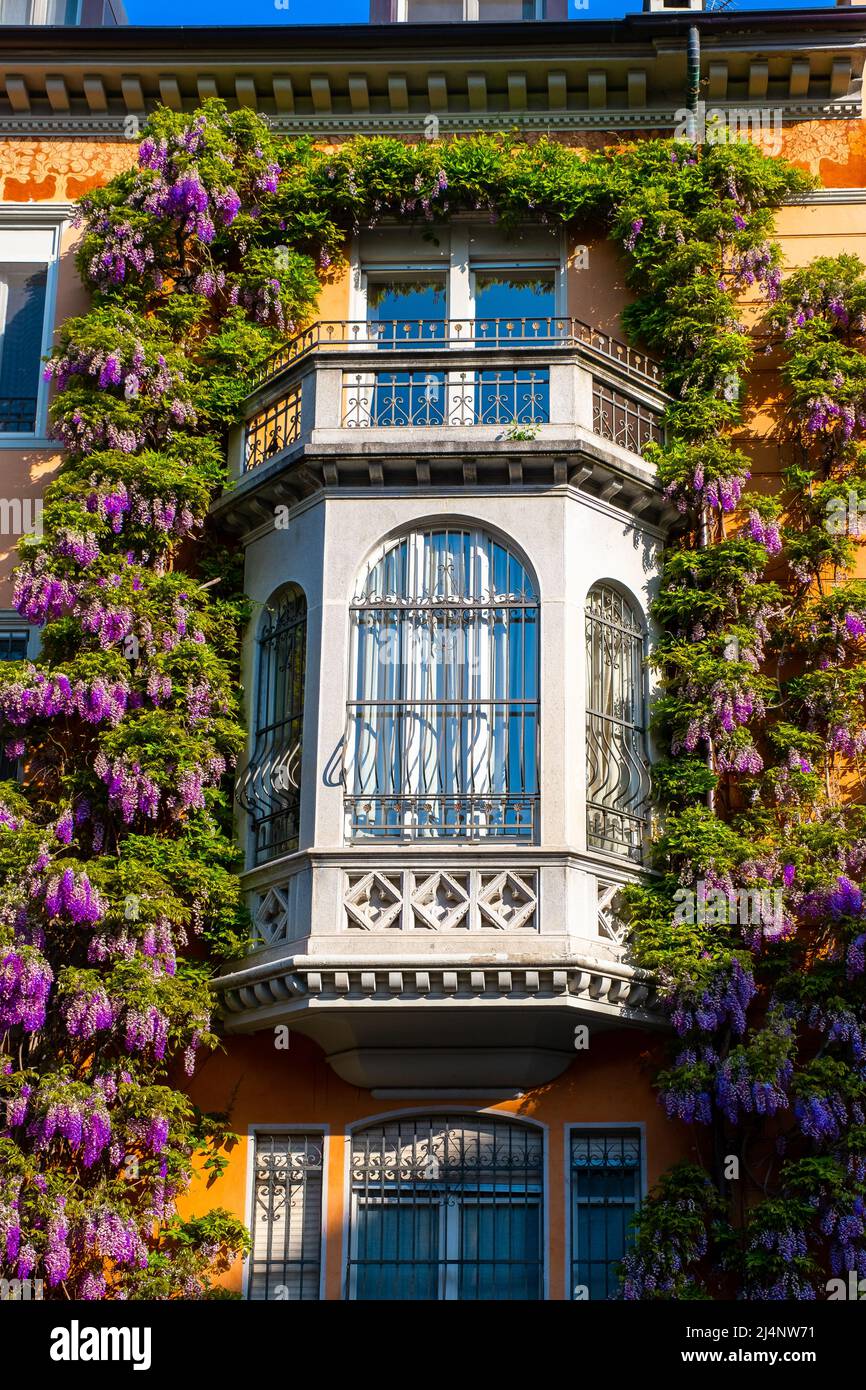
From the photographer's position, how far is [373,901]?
1858 cm

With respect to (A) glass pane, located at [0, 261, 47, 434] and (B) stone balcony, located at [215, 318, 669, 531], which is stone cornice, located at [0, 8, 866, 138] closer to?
(A) glass pane, located at [0, 261, 47, 434]

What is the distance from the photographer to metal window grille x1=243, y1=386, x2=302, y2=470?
69.1ft

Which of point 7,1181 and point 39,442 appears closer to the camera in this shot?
point 7,1181

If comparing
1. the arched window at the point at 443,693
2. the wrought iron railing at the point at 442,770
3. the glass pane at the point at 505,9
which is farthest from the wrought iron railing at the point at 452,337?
the glass pane at the point at 505,9

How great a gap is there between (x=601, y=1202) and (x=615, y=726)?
449 centimetres

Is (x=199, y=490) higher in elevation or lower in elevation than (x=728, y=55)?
lower

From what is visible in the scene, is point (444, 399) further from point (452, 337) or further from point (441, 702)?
point (441, 702)

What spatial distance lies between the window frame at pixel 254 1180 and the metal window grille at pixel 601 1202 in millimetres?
2268

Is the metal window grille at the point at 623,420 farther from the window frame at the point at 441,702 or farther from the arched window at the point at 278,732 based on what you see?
the arched window at the point at 278,732

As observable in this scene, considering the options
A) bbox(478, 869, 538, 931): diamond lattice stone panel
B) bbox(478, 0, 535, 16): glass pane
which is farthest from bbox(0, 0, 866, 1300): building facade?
bbox(478, 0, 535, 16): glass pane

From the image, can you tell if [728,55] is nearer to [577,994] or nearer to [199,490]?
[199,490]

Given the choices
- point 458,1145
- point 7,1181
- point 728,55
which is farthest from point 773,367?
point 7,1181

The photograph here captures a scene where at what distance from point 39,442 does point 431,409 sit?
4.63 m

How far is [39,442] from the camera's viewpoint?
22.5 meters
